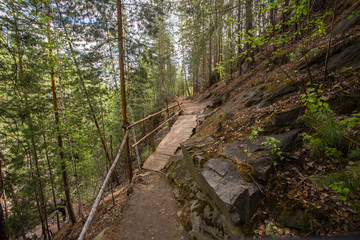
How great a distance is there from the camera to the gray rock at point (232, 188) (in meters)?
1.98

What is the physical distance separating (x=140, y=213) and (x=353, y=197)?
3.78 meters

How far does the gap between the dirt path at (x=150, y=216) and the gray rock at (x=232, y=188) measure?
135 centimetres

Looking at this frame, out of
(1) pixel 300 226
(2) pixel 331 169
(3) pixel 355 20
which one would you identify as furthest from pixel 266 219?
(3) pixel 355 20

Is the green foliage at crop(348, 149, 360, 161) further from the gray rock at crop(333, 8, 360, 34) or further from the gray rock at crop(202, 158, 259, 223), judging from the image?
the gray rock at crop(333, 8, 360, 34)

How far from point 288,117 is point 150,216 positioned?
3718mm

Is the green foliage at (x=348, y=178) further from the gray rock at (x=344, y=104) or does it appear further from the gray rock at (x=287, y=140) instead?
the gray rock at (x=344, y=104)

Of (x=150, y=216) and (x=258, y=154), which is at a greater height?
(x=258, y=154)

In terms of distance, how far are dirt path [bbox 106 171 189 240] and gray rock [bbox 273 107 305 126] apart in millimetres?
2852

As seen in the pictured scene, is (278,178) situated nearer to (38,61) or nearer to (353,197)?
(353,197)

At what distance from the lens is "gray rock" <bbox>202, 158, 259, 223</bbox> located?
1.98m

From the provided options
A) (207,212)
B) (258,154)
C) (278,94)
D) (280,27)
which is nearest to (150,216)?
(207,212)

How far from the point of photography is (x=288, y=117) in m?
2.77

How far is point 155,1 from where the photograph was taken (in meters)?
5.71

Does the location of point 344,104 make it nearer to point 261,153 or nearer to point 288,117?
point 288,117
